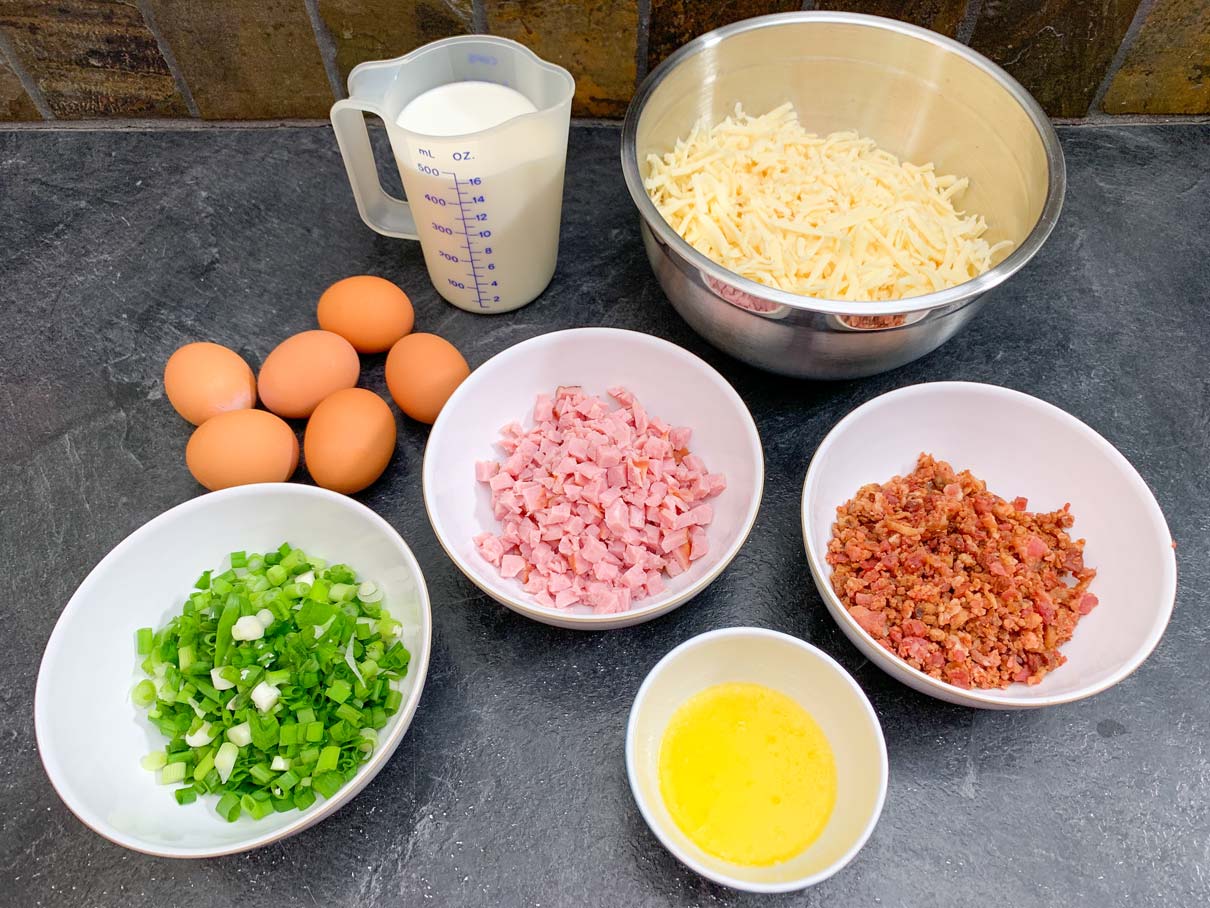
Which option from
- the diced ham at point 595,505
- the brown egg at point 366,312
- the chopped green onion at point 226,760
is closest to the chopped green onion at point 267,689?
the chopped green onion at point 226,760

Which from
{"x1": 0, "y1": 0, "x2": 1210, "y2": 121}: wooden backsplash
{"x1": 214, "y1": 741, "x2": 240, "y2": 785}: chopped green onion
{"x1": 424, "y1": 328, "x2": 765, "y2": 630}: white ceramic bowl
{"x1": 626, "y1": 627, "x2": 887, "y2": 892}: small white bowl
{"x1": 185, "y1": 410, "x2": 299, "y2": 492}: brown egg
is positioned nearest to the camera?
{"x1": 626, "y1": 627, "x2": 887, "y2": 892}: small white bowl

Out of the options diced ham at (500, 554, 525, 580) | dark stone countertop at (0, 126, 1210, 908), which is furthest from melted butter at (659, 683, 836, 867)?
diced ham at (500, 554, 525, 580)

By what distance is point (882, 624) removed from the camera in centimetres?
121

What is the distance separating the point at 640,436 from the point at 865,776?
0.60 metres

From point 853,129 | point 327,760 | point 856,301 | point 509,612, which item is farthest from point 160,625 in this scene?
point 853,129

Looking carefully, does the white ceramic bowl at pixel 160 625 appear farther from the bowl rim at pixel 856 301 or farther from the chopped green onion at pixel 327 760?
the bowl rim at pixel 856 301

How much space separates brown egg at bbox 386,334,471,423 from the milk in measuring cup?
0.19m

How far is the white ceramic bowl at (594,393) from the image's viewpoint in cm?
124

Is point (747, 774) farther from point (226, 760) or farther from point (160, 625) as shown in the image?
point (160, 625)

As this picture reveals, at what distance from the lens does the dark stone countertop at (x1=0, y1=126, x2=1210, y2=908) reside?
1.16 metres

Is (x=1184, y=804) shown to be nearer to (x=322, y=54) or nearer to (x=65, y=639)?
(x=65, y=639)

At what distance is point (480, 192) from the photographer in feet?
4.64

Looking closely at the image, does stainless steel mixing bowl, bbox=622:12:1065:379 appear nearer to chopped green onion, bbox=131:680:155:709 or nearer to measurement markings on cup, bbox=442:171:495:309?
measurement markings on cup, bbox=442:171:495:309

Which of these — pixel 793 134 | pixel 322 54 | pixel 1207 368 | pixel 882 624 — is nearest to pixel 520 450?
pixel 882 624
